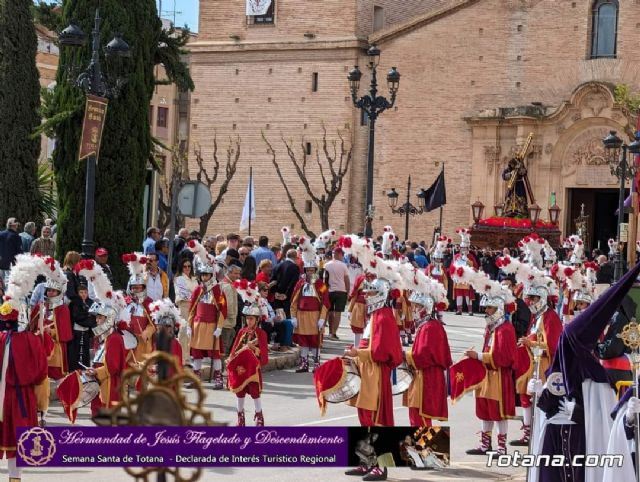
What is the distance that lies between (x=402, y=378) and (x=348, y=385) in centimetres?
93

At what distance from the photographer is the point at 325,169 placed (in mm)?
50312

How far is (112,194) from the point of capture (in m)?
25.5

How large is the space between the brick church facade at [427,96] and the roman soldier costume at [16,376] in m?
33.7

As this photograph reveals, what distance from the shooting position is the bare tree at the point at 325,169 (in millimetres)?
49469

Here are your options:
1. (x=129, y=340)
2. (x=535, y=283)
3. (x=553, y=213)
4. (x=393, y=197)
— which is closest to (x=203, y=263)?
(x=129, y=340)

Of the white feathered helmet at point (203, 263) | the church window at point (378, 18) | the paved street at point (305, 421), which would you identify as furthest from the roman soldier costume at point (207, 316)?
the church window at point (378, 18)

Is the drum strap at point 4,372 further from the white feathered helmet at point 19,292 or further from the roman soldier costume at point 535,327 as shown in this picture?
the roman soldier costume at point 535,327

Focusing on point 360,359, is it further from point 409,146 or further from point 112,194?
point 409,146

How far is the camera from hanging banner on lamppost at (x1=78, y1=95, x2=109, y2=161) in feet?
62.8

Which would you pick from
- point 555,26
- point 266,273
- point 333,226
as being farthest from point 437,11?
point 266,273

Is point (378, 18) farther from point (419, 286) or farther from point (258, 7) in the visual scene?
point (419, 286)

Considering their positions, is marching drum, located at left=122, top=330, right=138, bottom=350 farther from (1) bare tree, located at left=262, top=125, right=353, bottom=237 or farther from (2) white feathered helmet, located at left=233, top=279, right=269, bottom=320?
(1) bare tree, located at left=262, top=125, right=353, bottom=237

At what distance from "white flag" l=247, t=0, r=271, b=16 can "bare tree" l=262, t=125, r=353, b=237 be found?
4.98 metres

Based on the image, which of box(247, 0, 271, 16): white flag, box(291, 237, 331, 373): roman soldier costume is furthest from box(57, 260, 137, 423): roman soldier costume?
box(247, 0, 271, 16): white flag
